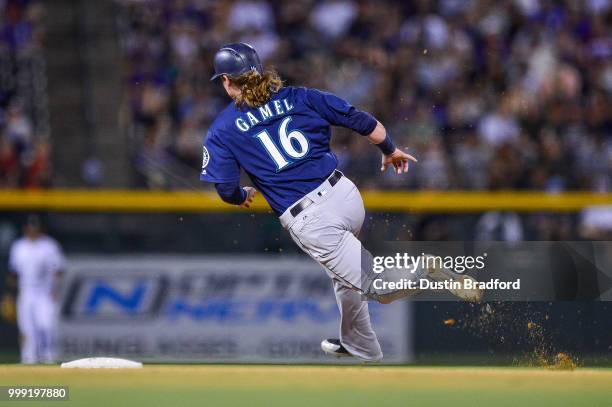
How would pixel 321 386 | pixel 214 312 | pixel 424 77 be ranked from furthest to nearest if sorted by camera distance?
pixel 424 77
pixel 214 312
pixel 321 386

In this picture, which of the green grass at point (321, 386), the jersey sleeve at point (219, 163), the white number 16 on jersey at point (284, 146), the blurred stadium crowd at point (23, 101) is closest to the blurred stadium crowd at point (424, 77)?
the blurred stadium crowd at point (23, 101)

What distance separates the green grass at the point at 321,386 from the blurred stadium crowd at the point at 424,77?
149 inches

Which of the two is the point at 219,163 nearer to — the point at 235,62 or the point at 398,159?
the point at 235,62

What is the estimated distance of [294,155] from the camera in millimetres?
6781

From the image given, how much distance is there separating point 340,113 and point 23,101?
313 inches

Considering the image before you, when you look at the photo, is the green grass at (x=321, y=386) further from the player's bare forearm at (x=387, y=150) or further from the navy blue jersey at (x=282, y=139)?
the player's bare forearm at (x=387, y=150)

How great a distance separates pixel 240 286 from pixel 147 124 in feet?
8.27

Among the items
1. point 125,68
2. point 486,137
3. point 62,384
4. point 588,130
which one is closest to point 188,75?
point 125,68

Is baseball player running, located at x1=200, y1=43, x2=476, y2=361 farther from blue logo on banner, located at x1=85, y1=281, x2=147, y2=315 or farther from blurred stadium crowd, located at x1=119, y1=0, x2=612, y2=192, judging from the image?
blue logo on banner, located at x1=85, y1=281, x2=147, y2=315

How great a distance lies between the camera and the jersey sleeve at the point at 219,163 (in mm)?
6754

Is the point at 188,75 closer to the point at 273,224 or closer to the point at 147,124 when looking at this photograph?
the point at 147,124

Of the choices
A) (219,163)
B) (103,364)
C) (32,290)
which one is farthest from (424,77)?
(219,163)

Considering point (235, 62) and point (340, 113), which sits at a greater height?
point (235, 62)

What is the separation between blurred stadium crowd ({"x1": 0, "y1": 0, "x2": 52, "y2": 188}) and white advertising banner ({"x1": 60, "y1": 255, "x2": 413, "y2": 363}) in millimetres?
1561
